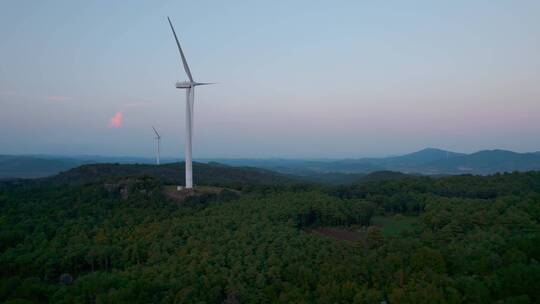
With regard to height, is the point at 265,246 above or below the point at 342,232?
above

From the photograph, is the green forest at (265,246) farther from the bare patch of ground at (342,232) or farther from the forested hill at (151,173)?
the forested hill at (151,173)

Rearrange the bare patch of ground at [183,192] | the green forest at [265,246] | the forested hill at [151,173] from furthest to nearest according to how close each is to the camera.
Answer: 1. the forested hill at [151,173]
2. the bare patch of ground at [183,192]
3. the green forest at [265,246]

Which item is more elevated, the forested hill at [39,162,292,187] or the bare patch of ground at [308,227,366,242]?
the forested hill at [39,162,292,187]

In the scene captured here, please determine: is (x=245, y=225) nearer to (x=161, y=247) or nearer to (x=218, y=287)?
(x=161, y=247)

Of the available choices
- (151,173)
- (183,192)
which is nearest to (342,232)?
(183,192)

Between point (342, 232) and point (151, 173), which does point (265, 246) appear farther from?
point (151, 173)

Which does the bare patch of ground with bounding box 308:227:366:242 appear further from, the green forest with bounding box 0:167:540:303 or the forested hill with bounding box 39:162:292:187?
the forested hill with bounding box 39:162:292:187

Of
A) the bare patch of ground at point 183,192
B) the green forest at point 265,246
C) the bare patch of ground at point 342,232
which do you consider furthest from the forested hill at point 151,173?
the bare patch of ground at point 342,232

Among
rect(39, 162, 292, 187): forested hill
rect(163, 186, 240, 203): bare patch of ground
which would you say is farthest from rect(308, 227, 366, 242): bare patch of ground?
rect(39, 162, 292, 187): forested hill
